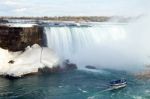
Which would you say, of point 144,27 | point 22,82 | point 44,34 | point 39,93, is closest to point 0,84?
point 22,82

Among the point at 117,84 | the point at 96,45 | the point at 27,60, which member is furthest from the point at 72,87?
the point at 96,45

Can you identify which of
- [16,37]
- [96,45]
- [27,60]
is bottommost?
[27,60]

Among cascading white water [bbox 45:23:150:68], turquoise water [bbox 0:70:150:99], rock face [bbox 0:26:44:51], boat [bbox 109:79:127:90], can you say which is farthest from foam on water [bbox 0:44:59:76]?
boat [bbox 109:79:127:90]

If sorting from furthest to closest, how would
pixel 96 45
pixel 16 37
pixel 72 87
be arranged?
1. pixel 96 45
2. pixel 16 37
3. pixel 72 87

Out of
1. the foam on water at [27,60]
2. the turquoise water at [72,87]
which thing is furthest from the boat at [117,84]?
the foam on water at [27,60]

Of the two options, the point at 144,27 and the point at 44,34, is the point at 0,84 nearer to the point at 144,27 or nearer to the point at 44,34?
the point at 44,34

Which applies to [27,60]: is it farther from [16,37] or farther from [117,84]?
[117,84]

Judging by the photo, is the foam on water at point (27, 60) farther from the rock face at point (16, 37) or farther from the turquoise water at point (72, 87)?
the turquoise water at point (72, 87)
